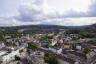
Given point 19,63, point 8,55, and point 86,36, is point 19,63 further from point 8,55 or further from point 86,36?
point 86,36

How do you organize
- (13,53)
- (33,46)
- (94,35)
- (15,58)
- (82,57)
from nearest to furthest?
1. (82,57)
2. (15,58)
3. (13,53)
4. (33,46)
5. (94,35)

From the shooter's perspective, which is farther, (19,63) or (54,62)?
(19,63)

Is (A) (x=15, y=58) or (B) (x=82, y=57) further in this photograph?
(A) (x=15, y=58)

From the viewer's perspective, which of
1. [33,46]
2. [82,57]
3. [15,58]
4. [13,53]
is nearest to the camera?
[82,57]

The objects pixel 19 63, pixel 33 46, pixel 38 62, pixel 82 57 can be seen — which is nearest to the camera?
pixel 38 62

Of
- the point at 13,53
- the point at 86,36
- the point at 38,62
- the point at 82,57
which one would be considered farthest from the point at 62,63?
the point at 86,36

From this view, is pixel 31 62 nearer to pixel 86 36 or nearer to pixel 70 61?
pixel 70 61

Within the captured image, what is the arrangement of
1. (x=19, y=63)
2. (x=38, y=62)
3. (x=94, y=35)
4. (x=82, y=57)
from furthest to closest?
(x=94, y=35) → (x=82, y=57) → (x=19, y=63) → (x=38, y=62)

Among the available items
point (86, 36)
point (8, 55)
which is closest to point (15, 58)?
point (8, 55)
